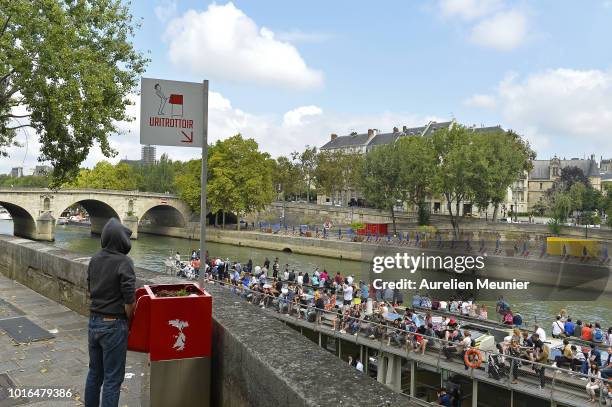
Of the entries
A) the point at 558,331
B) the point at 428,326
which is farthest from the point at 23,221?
the point at 558,331

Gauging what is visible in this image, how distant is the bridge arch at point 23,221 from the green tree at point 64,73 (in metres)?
48.1

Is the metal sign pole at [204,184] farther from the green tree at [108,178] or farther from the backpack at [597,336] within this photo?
the green tree at [108,178]

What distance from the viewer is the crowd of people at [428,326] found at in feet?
40.3

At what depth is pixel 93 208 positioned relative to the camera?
7381cm

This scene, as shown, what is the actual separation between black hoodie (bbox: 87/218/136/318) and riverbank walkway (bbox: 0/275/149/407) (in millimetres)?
1085

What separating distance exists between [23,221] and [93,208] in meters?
11.1

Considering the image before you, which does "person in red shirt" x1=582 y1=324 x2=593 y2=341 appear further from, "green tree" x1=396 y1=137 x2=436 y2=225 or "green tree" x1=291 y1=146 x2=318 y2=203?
"green tree" x1=291 y1=146 x2=318 y2=203

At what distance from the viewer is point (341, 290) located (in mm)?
20875

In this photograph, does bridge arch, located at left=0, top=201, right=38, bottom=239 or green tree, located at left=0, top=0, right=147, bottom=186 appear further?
bridge arch, located at left=0, top=201, right=38, bottom=239

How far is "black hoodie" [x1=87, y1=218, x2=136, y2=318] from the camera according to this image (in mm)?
3402

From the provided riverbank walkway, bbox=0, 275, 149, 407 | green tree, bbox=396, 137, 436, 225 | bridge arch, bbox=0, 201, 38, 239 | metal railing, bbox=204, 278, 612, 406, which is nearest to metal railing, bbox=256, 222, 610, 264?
green tree, bbox=396, 137, 436, 225

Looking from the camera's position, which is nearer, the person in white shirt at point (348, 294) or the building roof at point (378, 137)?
the person in white shirt at point (348, 294)

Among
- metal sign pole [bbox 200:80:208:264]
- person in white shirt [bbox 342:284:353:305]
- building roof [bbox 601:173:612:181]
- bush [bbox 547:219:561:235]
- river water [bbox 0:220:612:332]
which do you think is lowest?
river water [bbox 0:220:612:332]

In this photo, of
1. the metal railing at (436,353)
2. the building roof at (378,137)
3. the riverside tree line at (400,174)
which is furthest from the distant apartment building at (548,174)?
the metal railing at (436,353)
